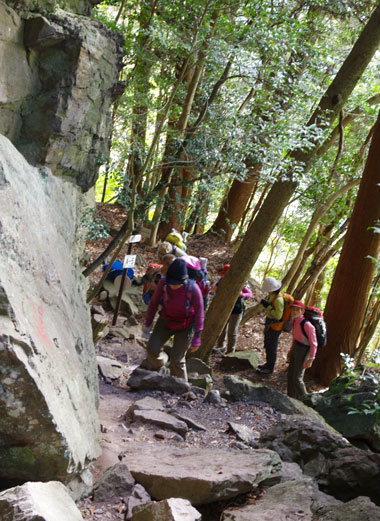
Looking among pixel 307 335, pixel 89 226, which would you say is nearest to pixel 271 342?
pixel 307 335

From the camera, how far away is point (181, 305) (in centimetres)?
660

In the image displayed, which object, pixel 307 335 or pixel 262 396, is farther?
pixel 307 335

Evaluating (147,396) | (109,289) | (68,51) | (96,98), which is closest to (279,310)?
(147,396)

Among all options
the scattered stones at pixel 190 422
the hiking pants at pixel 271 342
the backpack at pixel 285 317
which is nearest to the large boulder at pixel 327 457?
the scattered stones at pixel 190 422

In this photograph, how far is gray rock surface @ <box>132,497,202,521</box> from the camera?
3206 millimetres

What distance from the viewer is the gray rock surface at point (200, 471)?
3781mm

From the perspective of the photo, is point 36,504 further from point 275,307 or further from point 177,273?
point 275,307

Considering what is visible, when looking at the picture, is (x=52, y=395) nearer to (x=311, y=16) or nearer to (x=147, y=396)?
(x=147, y=396)

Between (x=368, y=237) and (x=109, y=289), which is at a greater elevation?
(x=368, y=237)

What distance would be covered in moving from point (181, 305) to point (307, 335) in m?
2.76

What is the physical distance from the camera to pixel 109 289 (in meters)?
11.7

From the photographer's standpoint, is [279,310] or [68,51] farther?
[279,310]

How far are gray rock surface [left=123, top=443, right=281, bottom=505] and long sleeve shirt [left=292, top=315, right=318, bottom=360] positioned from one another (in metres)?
3.85

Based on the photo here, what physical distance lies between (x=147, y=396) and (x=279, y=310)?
359 cm
